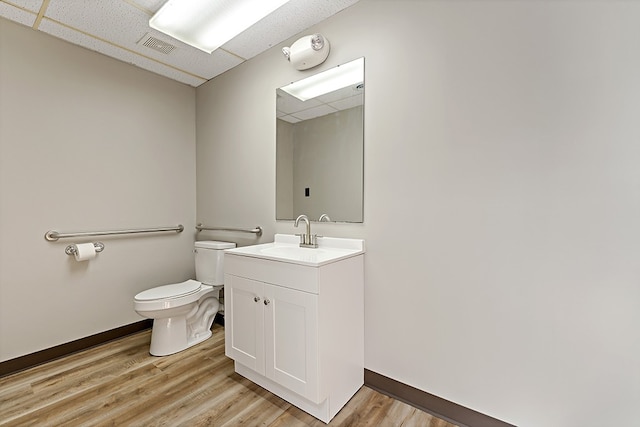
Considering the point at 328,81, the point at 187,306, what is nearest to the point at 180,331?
the point at 187,306

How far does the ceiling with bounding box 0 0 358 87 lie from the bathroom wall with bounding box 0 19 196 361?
0.17 meters

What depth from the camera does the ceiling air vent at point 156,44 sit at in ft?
6.98

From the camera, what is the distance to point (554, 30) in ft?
4.06

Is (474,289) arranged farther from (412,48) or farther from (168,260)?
(168,260)

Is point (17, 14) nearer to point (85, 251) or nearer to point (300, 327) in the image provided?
point (85, 251)

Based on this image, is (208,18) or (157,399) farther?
(208,18)

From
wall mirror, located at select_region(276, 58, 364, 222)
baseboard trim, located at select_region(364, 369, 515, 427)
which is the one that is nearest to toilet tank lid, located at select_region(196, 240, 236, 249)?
wall mirror, located at select_region(276, 58, 364, 222)

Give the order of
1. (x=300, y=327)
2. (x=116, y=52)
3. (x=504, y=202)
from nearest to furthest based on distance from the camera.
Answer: (x=504, y=202) < (x=300, y=327) < (x=116, y=52)

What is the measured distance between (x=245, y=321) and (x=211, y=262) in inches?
35.5

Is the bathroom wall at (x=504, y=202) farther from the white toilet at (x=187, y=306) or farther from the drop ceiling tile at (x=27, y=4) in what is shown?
the drop ceiling tile at (x=27, y=4)

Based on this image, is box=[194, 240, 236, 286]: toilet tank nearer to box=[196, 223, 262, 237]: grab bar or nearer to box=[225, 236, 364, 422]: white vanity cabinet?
box=[196, 223, 262, 237]: grab bar

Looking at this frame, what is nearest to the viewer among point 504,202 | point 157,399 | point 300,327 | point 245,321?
point 504,202

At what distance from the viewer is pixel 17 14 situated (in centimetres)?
188

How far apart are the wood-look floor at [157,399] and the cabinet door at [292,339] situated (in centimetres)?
20
